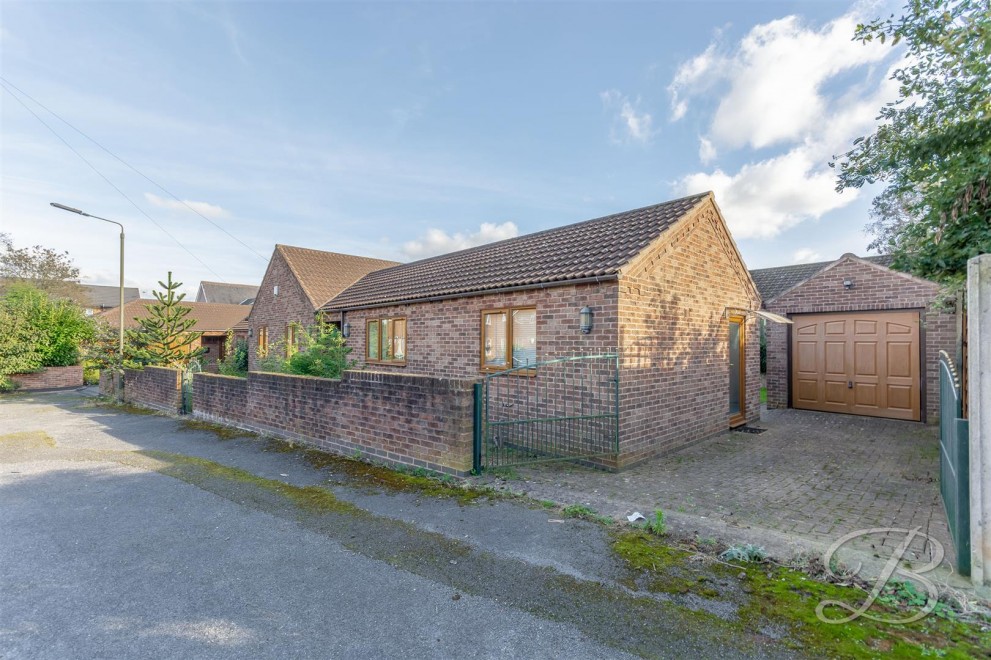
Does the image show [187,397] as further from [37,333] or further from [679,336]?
[37,333]

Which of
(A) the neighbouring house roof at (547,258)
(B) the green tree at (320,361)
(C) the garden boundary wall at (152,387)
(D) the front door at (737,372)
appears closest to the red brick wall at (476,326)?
(A) the neighbouring house roof at (547,258)

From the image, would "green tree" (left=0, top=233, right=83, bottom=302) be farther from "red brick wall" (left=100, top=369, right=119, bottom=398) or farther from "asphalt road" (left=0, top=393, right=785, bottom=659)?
"asphalt road" (left=0, top=393, right=785, bottom=659)

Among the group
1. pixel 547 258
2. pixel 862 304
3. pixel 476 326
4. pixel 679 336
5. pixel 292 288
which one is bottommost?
pixel 679 336

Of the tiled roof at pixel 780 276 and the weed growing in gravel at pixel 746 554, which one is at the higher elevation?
the tiled roof at pixel 780 276

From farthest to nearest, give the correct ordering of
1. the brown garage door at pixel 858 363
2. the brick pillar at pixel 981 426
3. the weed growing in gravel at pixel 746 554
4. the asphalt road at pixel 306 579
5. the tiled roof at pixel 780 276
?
the tiled roof at pixel 780 276, the brown garage door at pixel 858 363, the weed growing in gravel at pixel 746 554, the brick pillar at pixel 981 426, the asphalt road at pixel 306 579

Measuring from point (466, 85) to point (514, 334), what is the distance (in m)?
7.64

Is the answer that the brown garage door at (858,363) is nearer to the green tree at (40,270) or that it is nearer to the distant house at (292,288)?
the distant house at (292,288)

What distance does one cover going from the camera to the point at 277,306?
62.6 ft

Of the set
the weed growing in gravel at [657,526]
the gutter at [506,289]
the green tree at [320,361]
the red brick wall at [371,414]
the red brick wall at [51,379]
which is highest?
the gutter at [506,289]

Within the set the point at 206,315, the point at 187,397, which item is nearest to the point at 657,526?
the point at 187,397

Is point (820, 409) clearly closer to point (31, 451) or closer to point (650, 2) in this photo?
point (650, 2)

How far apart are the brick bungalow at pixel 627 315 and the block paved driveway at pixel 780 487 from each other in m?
0.74

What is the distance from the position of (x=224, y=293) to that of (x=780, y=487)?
2415 inches

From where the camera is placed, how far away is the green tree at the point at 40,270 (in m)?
32.8
